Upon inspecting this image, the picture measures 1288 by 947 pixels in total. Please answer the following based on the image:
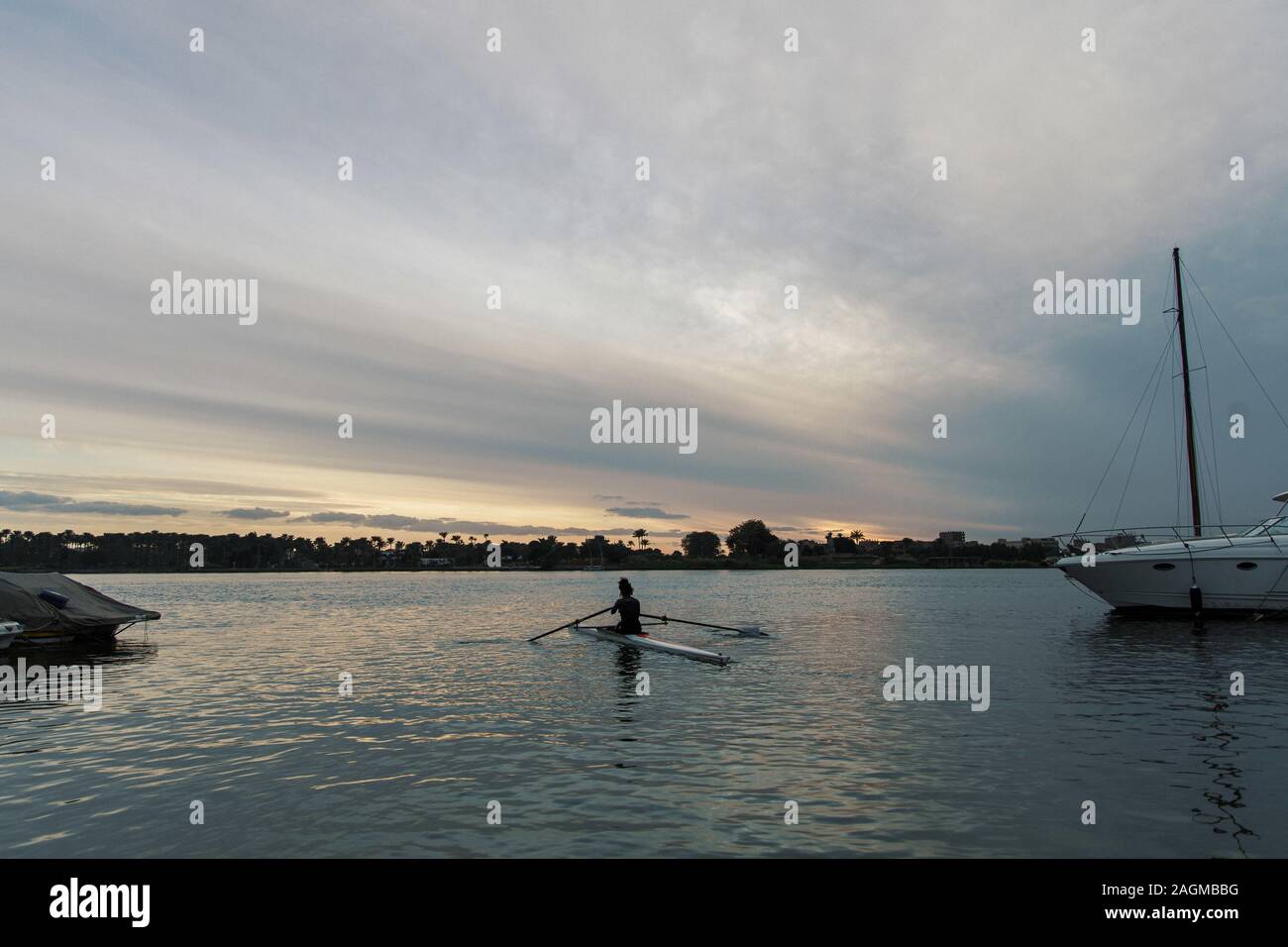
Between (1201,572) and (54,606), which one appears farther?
(1201,572)

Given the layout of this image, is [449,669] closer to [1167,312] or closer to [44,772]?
[44,772]

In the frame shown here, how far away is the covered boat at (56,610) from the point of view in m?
32.3

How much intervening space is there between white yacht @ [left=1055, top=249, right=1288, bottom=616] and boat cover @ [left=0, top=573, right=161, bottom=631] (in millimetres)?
50685

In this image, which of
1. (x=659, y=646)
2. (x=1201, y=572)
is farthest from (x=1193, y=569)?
(x=659, y=646)

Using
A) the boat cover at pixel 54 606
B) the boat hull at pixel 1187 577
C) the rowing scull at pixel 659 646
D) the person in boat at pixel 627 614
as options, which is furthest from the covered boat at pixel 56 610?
the boat hull at pixel 1187 577

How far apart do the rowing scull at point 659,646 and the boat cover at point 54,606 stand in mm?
22606

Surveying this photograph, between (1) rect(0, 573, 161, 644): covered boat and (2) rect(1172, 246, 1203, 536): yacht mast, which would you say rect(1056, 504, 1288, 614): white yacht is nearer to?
(2) rect(1172, 246, 1203, 536): yacht mast

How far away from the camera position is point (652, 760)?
1484 centimetres

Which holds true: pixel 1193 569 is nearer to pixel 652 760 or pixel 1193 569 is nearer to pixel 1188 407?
pixel 1188 407

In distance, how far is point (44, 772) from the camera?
14.2 meters

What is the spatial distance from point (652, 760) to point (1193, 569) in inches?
1524

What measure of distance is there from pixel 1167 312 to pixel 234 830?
58563 mm

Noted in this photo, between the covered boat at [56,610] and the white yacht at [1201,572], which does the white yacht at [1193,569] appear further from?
the covered boat at [56,610]

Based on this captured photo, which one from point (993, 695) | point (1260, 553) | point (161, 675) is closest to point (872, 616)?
point (1260, 553)
